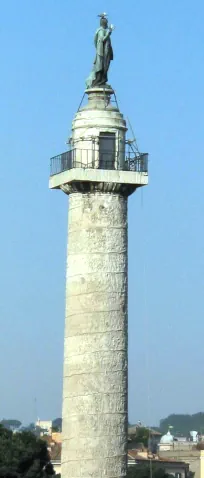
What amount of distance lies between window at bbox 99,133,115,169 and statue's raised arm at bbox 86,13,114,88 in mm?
1226

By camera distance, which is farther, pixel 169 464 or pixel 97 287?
pixel 169 464

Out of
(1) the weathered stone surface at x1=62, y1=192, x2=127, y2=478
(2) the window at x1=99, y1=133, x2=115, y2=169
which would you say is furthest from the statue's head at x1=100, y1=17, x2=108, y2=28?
(1) the weathered stone surface at x1=62, y1=192, x2=127, y2=478

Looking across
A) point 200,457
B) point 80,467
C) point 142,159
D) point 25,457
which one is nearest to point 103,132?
point 142,159

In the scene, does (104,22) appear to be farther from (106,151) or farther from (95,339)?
(95,339)

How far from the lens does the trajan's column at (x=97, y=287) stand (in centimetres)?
3184

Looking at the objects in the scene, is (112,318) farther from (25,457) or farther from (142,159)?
(25,457)

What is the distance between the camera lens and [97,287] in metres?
32.3

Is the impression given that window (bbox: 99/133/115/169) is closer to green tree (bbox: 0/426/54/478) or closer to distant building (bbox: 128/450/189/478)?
green tree (bbox: 0/426/54/478)

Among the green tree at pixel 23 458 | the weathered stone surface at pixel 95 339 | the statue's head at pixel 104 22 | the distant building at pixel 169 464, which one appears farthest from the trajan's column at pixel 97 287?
the distant building at pixel 169 464

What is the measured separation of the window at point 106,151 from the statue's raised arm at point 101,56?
1226mm

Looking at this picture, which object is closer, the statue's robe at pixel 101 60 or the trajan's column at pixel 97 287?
the trajan's column at pixel 97 287

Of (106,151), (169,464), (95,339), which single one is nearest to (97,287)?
(95,339)

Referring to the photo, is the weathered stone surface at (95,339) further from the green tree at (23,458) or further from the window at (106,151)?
the green tree at (23,458)

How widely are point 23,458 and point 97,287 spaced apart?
35423mm
